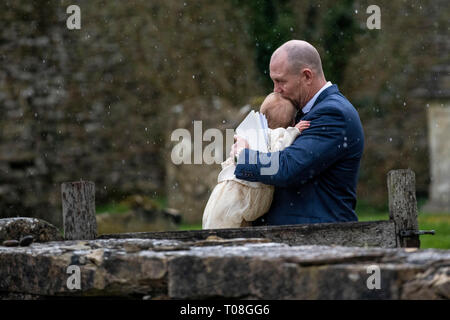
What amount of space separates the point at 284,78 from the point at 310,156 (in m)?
0.50

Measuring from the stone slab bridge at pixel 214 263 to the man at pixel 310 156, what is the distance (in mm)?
185

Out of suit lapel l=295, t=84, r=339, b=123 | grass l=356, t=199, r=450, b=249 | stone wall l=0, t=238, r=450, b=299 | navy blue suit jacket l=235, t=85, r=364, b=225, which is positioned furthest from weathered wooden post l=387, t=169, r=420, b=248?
grass l=356, t=199, r=450, b=249

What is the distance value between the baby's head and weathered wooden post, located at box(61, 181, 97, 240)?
3.07 feet

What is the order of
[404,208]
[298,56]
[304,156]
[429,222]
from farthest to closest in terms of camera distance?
[429,222] → [404,208] → [298,56] → [304,156]

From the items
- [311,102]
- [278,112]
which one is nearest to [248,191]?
[278,112]

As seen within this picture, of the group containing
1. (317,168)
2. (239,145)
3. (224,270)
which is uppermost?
(239,145)

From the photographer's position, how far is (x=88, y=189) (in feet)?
12.6

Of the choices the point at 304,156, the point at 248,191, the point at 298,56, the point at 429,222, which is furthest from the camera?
the point at 429,222

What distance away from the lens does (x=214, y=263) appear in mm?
2727

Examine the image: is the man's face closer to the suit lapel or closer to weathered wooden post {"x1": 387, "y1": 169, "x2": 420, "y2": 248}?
the suit lapel

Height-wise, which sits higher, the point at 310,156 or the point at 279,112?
the point at 279,112

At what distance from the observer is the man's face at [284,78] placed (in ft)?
13.0

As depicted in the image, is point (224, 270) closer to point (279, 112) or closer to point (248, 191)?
point (248, 191)

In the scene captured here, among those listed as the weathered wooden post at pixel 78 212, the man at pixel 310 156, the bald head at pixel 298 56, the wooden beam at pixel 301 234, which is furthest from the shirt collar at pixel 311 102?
the weathered wooden post at pixel 78 212
